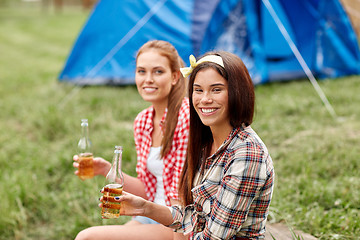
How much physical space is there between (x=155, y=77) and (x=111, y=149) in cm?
201

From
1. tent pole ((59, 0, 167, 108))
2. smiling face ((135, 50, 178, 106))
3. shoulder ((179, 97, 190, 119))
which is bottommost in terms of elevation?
shoulder ((179, 97, 190, 119))

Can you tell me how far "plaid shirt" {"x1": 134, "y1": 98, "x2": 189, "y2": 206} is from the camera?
2.18m

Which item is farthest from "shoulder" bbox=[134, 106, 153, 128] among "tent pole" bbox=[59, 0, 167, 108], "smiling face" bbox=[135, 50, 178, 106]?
"tent pole" bbox=[59, 0, 167, 108]

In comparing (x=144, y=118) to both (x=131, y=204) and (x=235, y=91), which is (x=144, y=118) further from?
(x=235, y=91)

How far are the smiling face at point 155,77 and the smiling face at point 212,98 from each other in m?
0.57

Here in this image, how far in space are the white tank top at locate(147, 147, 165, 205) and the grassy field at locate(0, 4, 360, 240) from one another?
76 centimetres

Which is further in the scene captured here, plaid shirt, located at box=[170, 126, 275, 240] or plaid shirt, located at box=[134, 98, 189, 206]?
plaid shirt, located at box=[134, 98, 189, 206]

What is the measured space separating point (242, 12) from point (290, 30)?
2.89 ft

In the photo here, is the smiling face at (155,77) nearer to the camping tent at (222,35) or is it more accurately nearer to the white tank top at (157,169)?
the white tank top at (157,169)

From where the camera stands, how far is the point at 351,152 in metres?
3.53

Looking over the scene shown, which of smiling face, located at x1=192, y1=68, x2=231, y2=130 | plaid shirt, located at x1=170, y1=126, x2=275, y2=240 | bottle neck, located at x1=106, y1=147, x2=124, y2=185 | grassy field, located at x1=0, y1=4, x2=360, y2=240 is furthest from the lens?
grassy field, located at x1=0, y1=4, x2=360, y2=240

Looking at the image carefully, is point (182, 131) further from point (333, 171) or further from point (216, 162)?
point (333, 171)

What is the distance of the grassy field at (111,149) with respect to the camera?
294 centimetres

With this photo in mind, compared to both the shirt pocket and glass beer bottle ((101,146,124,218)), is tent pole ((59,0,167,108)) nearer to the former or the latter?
glass beer bottle ((101,146,124,218))
